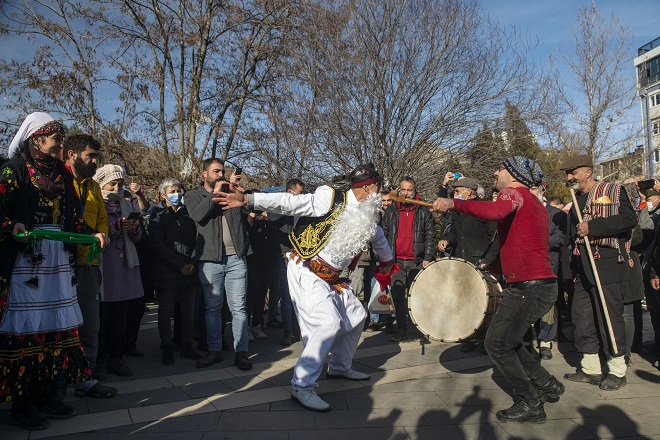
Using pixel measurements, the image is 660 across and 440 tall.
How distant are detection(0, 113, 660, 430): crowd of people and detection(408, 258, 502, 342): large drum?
0.39 ft

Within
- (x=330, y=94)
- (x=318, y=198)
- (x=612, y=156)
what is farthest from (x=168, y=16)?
(x=612, y=156)

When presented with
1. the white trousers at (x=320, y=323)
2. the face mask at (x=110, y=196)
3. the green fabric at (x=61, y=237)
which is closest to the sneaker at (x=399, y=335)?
the white trousers at (x=320, y=323)

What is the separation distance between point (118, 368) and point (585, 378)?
4767 millimetres

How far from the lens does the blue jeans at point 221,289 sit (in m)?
5.75

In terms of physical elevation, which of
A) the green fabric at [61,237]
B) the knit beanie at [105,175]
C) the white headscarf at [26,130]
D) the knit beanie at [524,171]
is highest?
the white headscarf at [26,130]

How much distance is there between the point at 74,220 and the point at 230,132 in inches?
545

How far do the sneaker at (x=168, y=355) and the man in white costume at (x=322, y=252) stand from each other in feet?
6.50

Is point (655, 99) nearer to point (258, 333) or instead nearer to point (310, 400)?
point (258, 333)

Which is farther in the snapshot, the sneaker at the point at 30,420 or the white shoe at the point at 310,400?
the white shoe at the point at 310,400

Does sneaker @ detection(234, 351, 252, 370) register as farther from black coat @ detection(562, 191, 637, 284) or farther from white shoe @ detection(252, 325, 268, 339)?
black coat @ detection(562, 191, 637, 284)

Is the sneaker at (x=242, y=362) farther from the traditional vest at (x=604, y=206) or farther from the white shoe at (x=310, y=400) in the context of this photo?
the traditional vest at (x=604, y=206)

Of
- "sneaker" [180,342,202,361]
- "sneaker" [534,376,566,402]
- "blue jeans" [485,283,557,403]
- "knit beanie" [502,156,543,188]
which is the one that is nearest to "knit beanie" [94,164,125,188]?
"sneaker" [180,342,202,361]

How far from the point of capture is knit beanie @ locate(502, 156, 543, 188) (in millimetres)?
4430

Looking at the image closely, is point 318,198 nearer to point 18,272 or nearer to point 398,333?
point 18,272
